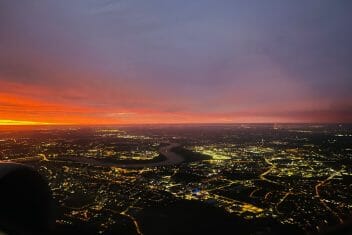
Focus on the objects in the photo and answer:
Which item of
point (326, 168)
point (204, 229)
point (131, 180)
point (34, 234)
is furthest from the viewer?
point (326, 168)

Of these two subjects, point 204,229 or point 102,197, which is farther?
point 102,197

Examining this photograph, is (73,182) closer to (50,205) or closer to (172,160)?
(172,160)

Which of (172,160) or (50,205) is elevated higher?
(50,205)

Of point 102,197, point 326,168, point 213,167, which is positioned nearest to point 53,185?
point 102,197

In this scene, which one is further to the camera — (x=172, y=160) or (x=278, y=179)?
(x=172, y=160)

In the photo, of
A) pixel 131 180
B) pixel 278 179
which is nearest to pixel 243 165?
pixel 278 179

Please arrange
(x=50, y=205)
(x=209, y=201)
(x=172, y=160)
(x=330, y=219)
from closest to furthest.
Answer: (x=50, y=205)
(x=330, y=219)
(x=209, y=201)
(x=172, y=160)

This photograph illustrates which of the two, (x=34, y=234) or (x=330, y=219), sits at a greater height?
(x=34, y=234)

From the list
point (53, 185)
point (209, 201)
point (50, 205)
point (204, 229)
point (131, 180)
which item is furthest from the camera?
point (131, 180)

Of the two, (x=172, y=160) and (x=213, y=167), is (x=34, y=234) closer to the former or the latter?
(x=213, y=167)
